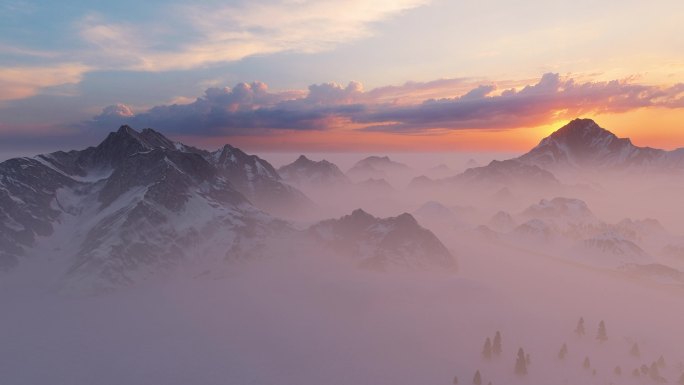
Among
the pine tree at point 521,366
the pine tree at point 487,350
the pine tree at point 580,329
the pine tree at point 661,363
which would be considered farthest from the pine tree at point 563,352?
the pine tree at point 661,363

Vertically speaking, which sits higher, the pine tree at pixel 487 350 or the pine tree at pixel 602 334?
the pine tree at pixel 487 350

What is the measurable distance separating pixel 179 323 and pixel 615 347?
18575 centimetres

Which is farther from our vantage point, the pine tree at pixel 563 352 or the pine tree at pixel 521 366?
the pine tree at pixel 563 352

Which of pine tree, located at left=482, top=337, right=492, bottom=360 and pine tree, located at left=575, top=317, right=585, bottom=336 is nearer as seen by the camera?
pine tree, located at left=482, top=337, right=492, bottom=360

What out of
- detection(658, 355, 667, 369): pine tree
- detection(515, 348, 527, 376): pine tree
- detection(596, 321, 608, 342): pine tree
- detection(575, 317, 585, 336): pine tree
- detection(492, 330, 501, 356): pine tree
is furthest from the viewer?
detection(575, 317, 585, 336): pine tree

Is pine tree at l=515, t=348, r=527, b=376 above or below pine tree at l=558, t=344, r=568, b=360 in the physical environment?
above

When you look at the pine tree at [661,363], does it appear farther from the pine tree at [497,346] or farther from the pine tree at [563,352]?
the pine tree at [497,346]

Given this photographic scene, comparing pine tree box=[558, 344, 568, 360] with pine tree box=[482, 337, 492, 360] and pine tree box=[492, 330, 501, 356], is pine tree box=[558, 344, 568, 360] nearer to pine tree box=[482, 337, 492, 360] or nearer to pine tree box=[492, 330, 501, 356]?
pine tree box=[492, 330, 501, 356]

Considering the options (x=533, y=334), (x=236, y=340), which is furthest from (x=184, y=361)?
(x=533, y=334)

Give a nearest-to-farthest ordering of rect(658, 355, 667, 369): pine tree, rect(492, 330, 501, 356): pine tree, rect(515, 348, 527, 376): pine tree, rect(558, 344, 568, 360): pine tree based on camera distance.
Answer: rect(515, 348, 527, 376): pine tree → rect(658, 355, 667, 369): pine tree → rect(492, 330, 501, 356): pine tree → rect(558, 344, 568, 360): pine tree

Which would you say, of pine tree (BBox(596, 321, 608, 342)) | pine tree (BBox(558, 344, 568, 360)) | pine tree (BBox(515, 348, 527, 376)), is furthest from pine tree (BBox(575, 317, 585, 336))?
pine tree (BBox(515, 348, 527, 376))

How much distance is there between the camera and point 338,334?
172 m

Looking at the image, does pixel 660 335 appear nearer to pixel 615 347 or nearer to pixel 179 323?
pixel 615 347

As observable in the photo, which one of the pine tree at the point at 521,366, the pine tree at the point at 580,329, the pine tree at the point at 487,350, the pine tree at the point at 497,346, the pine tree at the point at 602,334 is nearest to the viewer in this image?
the pine tree at the point at 521,366
